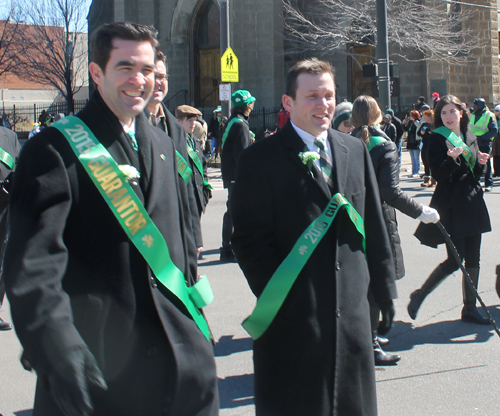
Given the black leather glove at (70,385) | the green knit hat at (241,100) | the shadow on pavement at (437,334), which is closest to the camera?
the black leather glove at (70,385)

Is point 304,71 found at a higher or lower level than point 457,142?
higher

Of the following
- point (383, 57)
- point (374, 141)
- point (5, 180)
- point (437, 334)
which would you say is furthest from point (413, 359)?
point (383, 57)

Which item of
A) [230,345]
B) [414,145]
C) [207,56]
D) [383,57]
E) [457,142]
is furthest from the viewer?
[207,56]

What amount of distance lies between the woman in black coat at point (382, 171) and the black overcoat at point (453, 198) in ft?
2.83

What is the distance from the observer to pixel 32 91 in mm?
57688

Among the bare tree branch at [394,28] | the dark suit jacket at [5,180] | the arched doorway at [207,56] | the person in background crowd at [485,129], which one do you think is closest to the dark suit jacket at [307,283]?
the dark suit jacket at [5,180]

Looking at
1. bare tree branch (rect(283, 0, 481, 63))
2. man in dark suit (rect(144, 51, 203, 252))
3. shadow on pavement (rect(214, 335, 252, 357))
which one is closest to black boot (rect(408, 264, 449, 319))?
shadow on pavement (rect(214, 335, 252, 357))

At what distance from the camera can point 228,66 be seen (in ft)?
62.0

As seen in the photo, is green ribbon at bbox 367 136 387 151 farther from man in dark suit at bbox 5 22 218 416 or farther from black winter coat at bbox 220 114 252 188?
black winter coat at bbox 220 114 252 188

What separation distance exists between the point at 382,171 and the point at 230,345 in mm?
1890

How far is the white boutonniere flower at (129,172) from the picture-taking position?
2414 mm

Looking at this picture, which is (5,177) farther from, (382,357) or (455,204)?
(455,204)

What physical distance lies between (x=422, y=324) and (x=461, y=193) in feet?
3.96

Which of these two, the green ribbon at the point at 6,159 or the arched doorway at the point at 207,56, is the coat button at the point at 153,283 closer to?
the green ribbon at the point at 6,159
